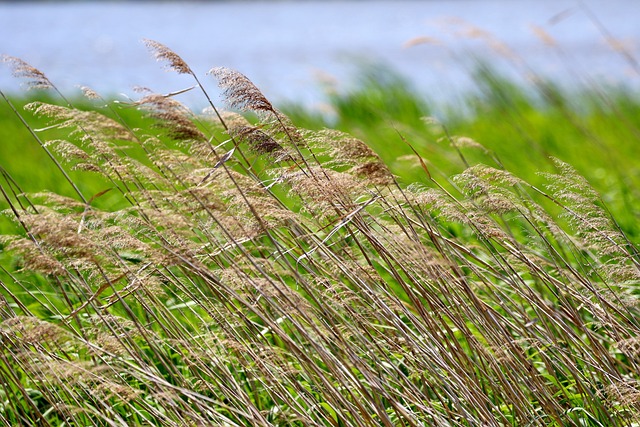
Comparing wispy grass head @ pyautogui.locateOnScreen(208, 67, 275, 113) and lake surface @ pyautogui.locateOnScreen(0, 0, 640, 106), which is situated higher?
wispy grass head @ pyautogui.locateOnScreen(208, 67, 275, 113)

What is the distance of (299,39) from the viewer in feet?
57.2

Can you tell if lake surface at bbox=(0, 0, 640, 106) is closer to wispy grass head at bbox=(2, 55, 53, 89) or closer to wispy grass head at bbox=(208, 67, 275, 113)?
wispy grass head at bbox=(2, 55, 53, 89)

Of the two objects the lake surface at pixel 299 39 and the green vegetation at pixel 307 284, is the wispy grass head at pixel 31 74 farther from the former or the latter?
the lake surface at pixel 299 39

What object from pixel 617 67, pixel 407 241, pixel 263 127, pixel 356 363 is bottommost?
pixel 617 67

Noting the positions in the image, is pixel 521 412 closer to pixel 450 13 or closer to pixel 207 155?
pixel 207 155

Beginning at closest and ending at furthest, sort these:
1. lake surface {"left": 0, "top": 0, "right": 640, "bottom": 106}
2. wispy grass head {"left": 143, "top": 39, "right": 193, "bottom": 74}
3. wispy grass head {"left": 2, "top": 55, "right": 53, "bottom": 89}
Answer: wispy grass head {"left": 143, "top": 39, "right": 193, "bottom": 74}, wispy grass head {"left": 2, "top": 55, "right": 53, "bottom": 89}, lake surface {"left": 0, "top": 0, "right": 640, "bottom": 106}

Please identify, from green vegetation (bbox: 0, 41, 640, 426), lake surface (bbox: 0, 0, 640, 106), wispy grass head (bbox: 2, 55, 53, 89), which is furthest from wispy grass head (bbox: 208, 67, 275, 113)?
lake surface (bbox: 0, 0, 640, 106)

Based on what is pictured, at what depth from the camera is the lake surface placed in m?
10.8

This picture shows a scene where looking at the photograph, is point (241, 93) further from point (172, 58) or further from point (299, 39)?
point (299, 39)

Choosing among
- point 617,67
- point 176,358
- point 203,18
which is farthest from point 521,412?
point 203,18

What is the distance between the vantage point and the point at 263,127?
7.88 feet

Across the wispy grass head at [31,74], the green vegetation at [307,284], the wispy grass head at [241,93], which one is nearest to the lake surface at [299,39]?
the wispy grass head at [31,74]

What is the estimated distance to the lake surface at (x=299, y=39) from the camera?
35.4ft

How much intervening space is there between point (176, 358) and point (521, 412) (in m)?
1.35
